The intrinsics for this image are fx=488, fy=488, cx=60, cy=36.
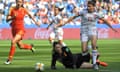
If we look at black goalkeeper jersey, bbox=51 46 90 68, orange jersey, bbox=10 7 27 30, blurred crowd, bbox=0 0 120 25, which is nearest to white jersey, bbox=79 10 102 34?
black goalkeeper jersey, bbox=51 46 90 68

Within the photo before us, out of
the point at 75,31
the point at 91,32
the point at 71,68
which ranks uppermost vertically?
the point at 91,32

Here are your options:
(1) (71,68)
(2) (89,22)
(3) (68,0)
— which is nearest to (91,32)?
(2) (89,22)

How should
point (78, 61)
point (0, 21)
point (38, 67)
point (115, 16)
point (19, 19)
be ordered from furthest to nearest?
1. point (115, 16)
2. point (0, 21)
3. point (19, 19)
4. point (78, 61)
5. point (38, 67)

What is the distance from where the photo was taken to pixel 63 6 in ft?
142

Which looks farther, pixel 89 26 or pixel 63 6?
pixel 63 6

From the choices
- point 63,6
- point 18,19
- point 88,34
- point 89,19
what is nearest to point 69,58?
point 88,34

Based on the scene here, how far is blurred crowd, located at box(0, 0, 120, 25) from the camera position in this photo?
43.1m

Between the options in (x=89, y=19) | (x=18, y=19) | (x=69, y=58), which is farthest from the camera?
(x=18, y=19)

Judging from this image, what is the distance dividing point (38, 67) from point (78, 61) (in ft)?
4.95

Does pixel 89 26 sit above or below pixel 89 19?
below

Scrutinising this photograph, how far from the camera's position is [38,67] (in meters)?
12.0

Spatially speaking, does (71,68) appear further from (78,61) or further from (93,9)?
(93,9)

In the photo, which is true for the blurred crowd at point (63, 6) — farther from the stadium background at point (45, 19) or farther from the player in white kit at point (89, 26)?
the player in white kit at point (89, 26)

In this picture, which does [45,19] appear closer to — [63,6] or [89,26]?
[63,6]
